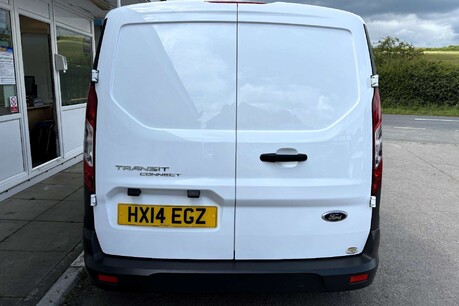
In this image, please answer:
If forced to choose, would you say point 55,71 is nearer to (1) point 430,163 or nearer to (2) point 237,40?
(2) point 237,40

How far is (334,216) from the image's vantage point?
2.32 metres

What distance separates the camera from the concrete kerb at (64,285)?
2814 mm

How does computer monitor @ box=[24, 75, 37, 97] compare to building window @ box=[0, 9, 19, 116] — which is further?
computer monitor @ box=[24, 75, 37, 97]

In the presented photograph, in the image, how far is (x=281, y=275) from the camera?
2266mm

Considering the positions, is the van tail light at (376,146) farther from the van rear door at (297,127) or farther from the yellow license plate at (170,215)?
the yellow license plate at (170,215)

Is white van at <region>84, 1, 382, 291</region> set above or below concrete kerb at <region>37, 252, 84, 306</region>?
above

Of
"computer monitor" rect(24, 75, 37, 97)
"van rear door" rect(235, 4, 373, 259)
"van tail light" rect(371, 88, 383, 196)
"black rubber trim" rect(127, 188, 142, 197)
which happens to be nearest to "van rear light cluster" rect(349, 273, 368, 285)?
"van rear door" rect(235, 4, 373, 259)

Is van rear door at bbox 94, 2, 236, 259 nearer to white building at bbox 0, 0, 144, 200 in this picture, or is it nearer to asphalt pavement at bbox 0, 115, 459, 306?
asphalt pavement at bbox 0, 115, 459, 306

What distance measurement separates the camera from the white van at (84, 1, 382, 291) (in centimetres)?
221

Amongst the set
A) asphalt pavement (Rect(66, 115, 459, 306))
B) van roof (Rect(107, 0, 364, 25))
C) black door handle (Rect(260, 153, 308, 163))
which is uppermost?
van roof (Rect(107, 0, 364, 25))

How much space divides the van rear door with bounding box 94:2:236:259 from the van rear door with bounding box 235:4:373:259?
0.30 ft

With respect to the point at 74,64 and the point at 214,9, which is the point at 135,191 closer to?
the point at 214,9

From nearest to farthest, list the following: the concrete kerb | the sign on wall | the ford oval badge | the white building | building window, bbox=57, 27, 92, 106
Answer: the ford oval badge, the concrete kerb, the sign on wall, the white building, building window, bbox=57, 27, 92, 106

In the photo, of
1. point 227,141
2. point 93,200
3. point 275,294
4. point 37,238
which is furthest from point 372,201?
point 37,238
